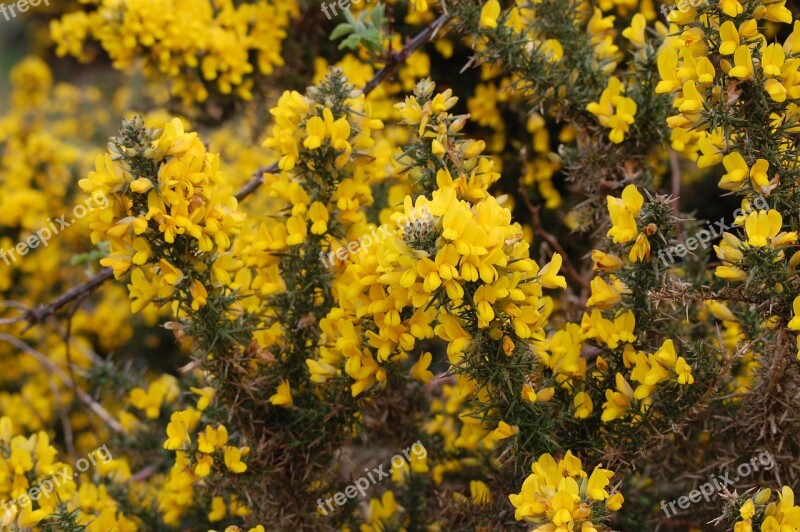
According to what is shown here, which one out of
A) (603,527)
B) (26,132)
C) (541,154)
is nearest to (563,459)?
(603,527)

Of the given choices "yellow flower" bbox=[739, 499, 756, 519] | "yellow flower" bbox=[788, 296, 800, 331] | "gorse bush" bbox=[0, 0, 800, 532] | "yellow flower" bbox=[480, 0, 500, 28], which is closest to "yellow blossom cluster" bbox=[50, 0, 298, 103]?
"gorse bush" bbox=[0, 0, 800, 532]

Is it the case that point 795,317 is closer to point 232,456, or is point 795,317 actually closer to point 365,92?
point 232,456

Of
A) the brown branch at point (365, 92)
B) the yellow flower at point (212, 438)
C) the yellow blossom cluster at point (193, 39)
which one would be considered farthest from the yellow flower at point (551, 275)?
the yellow blossom cluster at point (193, 39)

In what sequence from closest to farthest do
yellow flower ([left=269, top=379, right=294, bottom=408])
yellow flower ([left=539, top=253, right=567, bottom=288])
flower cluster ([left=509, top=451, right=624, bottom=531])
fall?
flower cluster ([left=509, top=451, right=624, bottom=531])
yellow flower ([left=539, top=253, right=567, bottom=288])
yellow flower ([left=269, top=379, right=294, bottom=408])

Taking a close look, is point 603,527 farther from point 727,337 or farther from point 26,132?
point 26,132

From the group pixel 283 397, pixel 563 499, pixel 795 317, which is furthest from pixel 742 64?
pixel 283 397

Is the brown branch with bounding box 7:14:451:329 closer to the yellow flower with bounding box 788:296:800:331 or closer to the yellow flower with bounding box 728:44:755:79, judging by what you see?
the yellow flower with bounding box 728:44:755:79
